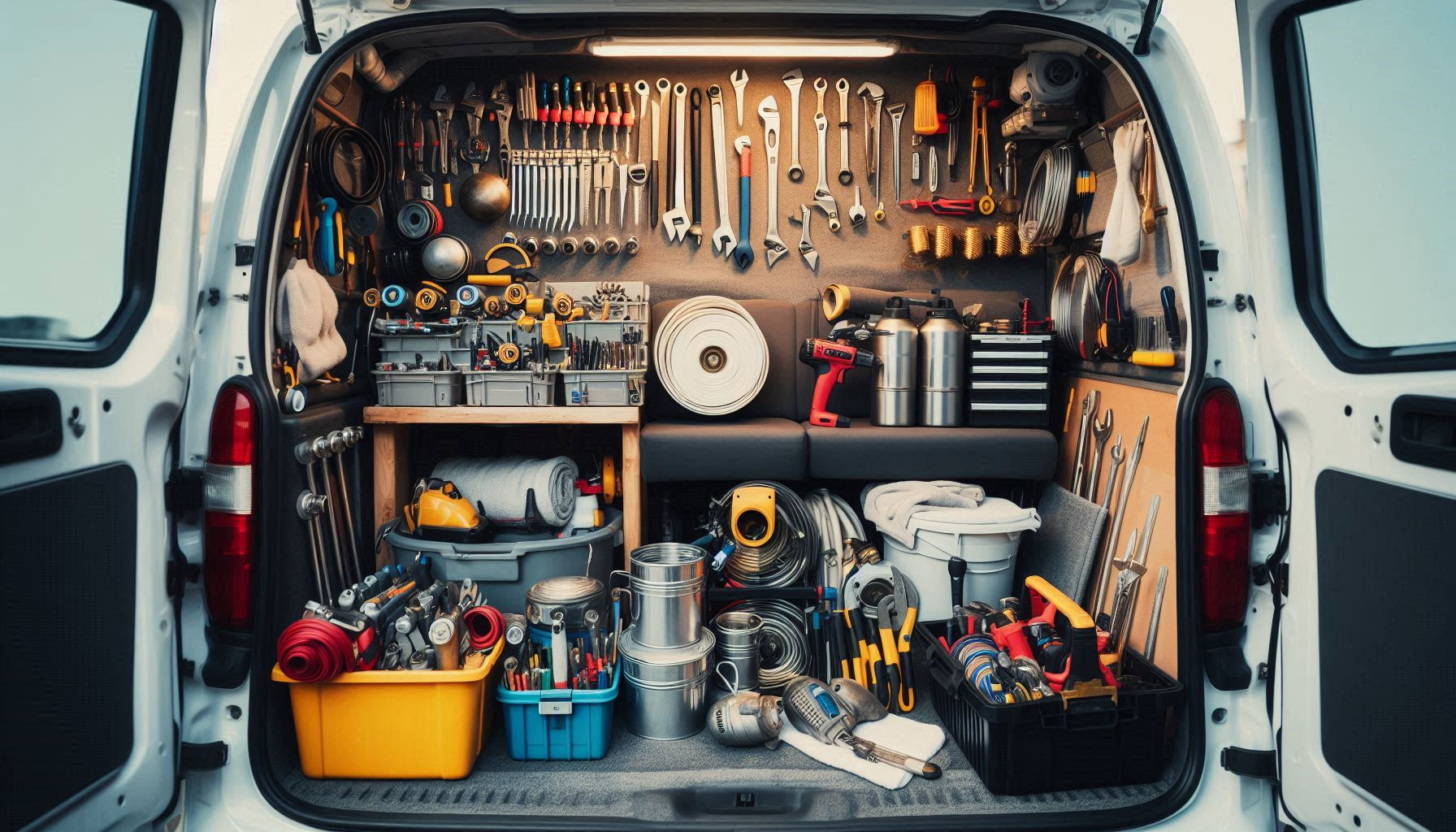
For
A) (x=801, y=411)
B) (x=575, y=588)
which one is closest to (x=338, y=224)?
(x=575, y=588)

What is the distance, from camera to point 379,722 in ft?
6.57

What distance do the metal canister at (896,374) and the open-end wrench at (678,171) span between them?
1.16 metres

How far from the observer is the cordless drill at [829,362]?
3.31m

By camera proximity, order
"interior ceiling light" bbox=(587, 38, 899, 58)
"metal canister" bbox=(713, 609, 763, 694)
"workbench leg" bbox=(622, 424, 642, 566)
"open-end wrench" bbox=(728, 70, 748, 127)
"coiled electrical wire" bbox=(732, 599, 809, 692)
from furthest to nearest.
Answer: "open-end wrench" bbox=(728, 70, 748, 127) → "interior ceiling light" bbox=(587, 38, 899, 58) → "workbench leg" bbox=(622, 424, 642, 566) → "coiled electrical wire" bbox=(732, 599, 809, 692) → "metal canister" bbox=(713, 609, 763, 694)

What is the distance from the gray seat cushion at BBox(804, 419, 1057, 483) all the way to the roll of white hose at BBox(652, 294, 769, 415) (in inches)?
18.0

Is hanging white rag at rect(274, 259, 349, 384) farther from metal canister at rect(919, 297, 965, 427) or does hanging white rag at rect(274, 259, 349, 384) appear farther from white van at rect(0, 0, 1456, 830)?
metal canister at rect(919, 297, 965, 427)

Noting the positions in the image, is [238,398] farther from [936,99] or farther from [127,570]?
[936,99]

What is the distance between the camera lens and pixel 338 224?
2.89 metres

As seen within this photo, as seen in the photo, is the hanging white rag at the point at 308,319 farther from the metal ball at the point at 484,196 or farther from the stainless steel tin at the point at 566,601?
the metal ball at the point at 484,196

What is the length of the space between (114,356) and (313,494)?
0.77 meters

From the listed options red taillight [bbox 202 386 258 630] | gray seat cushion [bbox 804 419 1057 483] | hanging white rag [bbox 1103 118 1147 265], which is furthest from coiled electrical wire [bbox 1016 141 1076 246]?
red taillight [bbox 202 386 258 630]

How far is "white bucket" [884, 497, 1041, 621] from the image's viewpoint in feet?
9.05

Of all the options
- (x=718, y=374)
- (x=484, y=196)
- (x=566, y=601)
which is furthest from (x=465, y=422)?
(x=484, y=196)

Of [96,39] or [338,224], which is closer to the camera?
[96,39]
